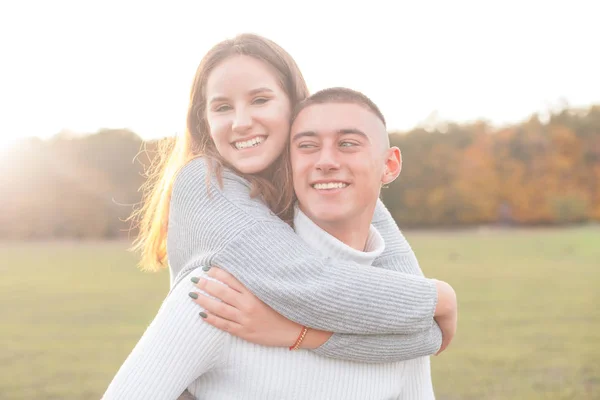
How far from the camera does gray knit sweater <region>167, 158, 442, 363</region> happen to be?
7.20ft

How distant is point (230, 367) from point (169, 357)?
221 mm

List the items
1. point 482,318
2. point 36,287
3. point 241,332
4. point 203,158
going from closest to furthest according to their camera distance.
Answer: point 241,332 < point 203,158 < point 482,318 < point 36,287

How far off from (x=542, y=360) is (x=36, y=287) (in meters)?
12.8

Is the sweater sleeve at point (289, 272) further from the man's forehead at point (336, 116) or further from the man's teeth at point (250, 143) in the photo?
the man's forehead at point (336, 116)

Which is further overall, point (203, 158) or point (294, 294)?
point (203, 158)

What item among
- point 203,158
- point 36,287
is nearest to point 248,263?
point 203,158

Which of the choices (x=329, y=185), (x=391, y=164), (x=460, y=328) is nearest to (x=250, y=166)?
(x=329, y=185)

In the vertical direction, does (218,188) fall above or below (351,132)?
below

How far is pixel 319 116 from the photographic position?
2404 mm

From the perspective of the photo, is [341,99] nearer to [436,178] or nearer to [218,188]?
[218,188]

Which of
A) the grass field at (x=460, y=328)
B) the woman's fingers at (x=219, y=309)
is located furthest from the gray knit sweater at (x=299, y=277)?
the grass field at (x=460, y=328)

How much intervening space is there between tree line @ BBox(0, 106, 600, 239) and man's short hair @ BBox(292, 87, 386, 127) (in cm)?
4311

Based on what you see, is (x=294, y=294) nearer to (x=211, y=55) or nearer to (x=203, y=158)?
(x=203, y=158)

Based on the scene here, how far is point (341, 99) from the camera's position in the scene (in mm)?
2416
